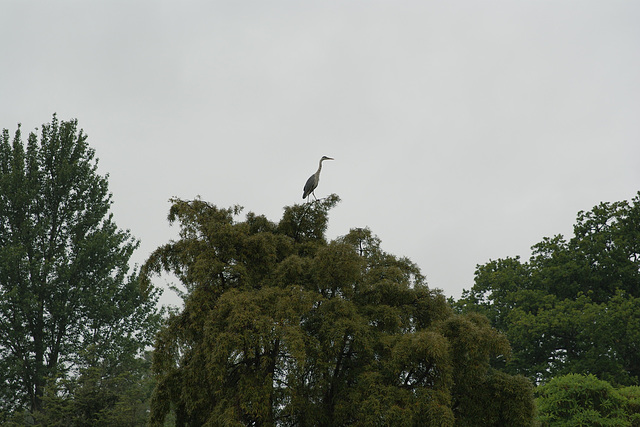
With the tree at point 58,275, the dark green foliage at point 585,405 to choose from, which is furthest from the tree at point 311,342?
the tree at point 58,275

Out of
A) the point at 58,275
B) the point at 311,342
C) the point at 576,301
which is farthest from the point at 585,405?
the point at 58,275

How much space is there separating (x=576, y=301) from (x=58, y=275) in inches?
736

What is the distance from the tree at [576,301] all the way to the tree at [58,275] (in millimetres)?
13556

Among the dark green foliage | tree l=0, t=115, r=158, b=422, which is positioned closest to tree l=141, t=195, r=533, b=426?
the dark green foliage

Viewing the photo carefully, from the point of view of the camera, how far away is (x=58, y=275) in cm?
2170

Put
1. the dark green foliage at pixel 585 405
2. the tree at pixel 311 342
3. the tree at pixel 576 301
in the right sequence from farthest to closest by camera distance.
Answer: the tree at pixel 576 301 < the dark green foliage at pixel 585 405 < the tree at pixel 311 342

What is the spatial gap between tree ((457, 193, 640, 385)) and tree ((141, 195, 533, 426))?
38.7 feet

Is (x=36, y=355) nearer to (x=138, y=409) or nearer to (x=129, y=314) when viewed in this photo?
(x=129, y=314)

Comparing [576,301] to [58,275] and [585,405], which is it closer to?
[585,405]

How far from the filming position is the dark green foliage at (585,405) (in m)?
12.8

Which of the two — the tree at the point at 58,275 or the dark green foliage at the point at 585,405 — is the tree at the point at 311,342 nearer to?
the dark green foliage at the point at 585,405

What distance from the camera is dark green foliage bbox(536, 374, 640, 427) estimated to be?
12.8 meters

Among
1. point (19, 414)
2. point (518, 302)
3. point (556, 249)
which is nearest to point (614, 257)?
point (556, 249)

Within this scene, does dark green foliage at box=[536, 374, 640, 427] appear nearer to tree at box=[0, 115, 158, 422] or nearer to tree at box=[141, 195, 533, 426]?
tree at box=[141, 195, 533, 426]
